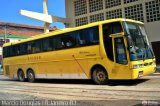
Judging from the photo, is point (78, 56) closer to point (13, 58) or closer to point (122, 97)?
point (122, 97)

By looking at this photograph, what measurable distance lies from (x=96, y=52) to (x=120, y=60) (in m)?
1.54

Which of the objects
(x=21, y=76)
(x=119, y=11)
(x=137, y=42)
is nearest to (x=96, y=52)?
(x=137, y=42)

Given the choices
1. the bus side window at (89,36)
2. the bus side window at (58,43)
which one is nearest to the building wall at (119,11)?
the bus side window at (58,43)

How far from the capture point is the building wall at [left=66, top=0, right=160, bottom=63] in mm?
30875

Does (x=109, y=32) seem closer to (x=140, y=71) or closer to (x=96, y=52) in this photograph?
(x=96, y=52)

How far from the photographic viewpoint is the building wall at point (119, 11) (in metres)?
30.9

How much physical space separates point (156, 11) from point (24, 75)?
13942 millimetres

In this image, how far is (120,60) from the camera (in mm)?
14977

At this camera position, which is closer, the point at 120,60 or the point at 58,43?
the point at 120,60

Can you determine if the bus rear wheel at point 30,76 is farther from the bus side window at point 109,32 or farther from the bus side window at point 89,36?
the bus side window at point 109,32

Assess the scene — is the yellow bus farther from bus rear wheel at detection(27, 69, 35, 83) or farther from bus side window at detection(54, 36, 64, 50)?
bus rear wheel at detection(27, 69, 35, 83)

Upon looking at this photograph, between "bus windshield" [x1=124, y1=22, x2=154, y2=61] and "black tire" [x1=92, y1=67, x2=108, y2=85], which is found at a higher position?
"bus windshield" [x1=124, y1=22, x2=154, y2=61]

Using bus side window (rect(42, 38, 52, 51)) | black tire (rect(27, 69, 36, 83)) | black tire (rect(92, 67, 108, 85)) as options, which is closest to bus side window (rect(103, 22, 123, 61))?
black tire (rect(92, 67, 108, 85))

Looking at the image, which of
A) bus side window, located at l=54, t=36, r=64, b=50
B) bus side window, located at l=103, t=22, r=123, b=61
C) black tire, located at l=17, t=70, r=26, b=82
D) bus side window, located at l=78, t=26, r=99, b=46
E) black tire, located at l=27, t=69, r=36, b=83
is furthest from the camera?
black tire, located at l=17, t=70, r=26, b=82
